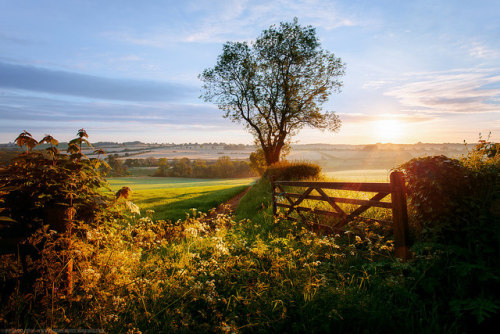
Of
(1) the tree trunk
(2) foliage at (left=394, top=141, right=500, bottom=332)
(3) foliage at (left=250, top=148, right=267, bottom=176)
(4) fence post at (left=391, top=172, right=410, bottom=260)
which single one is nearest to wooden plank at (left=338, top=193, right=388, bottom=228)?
(4) fence post at (left=391, top=172, right=410, bottom=260)

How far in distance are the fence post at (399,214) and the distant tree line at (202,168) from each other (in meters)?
46.5

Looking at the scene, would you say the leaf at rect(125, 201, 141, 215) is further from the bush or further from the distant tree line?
the distant tree line

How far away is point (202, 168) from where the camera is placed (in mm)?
53562

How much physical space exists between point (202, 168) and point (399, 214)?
50323 mm

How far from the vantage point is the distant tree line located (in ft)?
172

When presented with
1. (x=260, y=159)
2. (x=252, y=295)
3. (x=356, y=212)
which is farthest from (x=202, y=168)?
(x=252, y=295)

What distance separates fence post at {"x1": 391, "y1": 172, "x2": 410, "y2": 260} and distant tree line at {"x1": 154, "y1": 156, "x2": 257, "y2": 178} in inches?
1830

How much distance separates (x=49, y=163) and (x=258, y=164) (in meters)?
27.0

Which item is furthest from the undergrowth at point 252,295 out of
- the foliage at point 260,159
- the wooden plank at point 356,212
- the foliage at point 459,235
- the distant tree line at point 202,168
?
the distant tree line at point 202,168

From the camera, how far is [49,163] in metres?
3.58

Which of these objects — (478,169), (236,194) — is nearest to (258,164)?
(236,194)

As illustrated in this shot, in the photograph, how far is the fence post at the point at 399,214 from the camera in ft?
16.7

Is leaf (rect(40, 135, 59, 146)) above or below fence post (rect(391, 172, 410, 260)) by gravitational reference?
above

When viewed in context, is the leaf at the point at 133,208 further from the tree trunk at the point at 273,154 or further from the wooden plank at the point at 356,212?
the tree trunk at the point at 273,154
